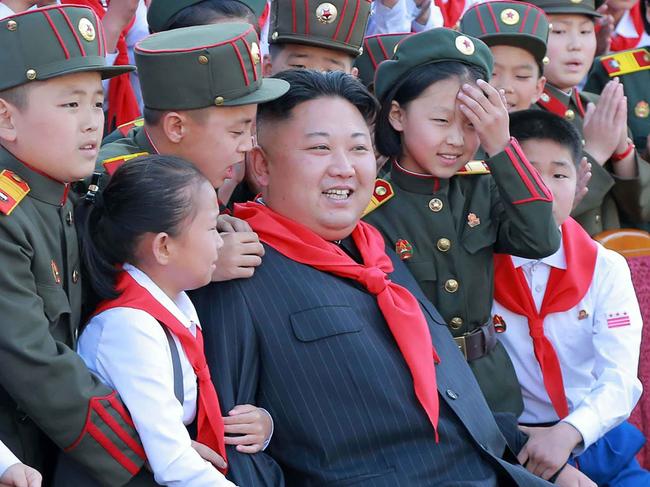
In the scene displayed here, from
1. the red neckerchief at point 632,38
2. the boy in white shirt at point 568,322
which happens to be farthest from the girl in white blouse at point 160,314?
the red neckerchief at point 632,38

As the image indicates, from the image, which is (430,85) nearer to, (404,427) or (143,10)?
(404,427)

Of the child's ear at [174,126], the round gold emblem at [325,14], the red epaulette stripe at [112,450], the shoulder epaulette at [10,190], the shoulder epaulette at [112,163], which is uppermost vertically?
the round gold emblem at [325,14]

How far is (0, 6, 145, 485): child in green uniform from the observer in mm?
2252

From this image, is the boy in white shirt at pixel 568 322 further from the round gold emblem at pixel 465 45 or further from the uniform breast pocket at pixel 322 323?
the uniform breast pocket at pixel 322 323

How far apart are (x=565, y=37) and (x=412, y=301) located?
217cm

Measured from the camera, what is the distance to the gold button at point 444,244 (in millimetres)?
3172

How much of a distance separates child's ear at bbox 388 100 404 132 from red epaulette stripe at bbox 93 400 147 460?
1359mm

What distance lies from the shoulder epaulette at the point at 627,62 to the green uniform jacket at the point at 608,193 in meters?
0.50

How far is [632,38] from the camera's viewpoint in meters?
5.84

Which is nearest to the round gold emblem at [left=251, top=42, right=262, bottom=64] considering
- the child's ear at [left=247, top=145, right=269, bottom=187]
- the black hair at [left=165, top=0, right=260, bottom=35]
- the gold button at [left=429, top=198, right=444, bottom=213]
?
the child's ear at [left=247, top=145, right=269, bottom=187]

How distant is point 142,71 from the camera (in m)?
2.85

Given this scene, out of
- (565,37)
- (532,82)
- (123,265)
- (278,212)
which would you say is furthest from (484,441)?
(565,37)

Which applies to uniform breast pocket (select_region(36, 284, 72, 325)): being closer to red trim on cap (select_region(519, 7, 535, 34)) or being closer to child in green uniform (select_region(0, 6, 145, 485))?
child in green uniform (select_region(0, 6, 145, 485))

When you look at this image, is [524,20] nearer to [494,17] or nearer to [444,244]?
[494,17]
